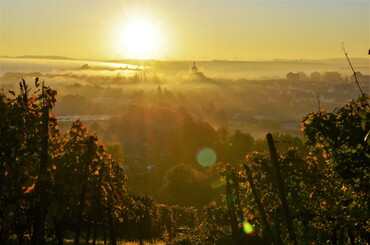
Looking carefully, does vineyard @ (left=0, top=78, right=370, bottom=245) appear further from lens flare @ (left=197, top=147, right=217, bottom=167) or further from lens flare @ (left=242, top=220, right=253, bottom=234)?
lens flare @ (left=197, top=147, right=217, bottom=167)

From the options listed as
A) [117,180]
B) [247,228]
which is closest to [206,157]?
[247,228]

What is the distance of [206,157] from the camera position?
16250cm

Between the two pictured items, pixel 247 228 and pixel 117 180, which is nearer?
pixel 117 180

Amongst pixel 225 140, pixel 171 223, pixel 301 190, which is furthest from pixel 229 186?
pixel 225 140

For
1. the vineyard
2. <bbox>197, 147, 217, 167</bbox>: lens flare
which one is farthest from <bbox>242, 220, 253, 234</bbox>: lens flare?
<bbox>197, 147, 217, 167</bbox>: lens flare

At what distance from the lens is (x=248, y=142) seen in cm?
14762

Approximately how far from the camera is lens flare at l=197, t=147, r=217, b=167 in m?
160

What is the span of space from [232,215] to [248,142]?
403 feet

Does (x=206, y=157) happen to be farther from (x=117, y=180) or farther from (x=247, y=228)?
(x=117, y=180)

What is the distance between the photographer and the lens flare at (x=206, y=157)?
6284 inches

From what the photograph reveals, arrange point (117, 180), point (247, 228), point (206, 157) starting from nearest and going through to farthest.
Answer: point (117, 180) → point (247, 228) → point (206, 157)

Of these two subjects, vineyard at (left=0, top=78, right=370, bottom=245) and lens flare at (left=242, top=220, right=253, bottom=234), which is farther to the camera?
lens flare at (left=242, top=220, right=253, bottom=234)

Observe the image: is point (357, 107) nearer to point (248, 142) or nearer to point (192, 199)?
point (192, 199)

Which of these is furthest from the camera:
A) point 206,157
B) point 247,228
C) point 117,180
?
point 206,157
